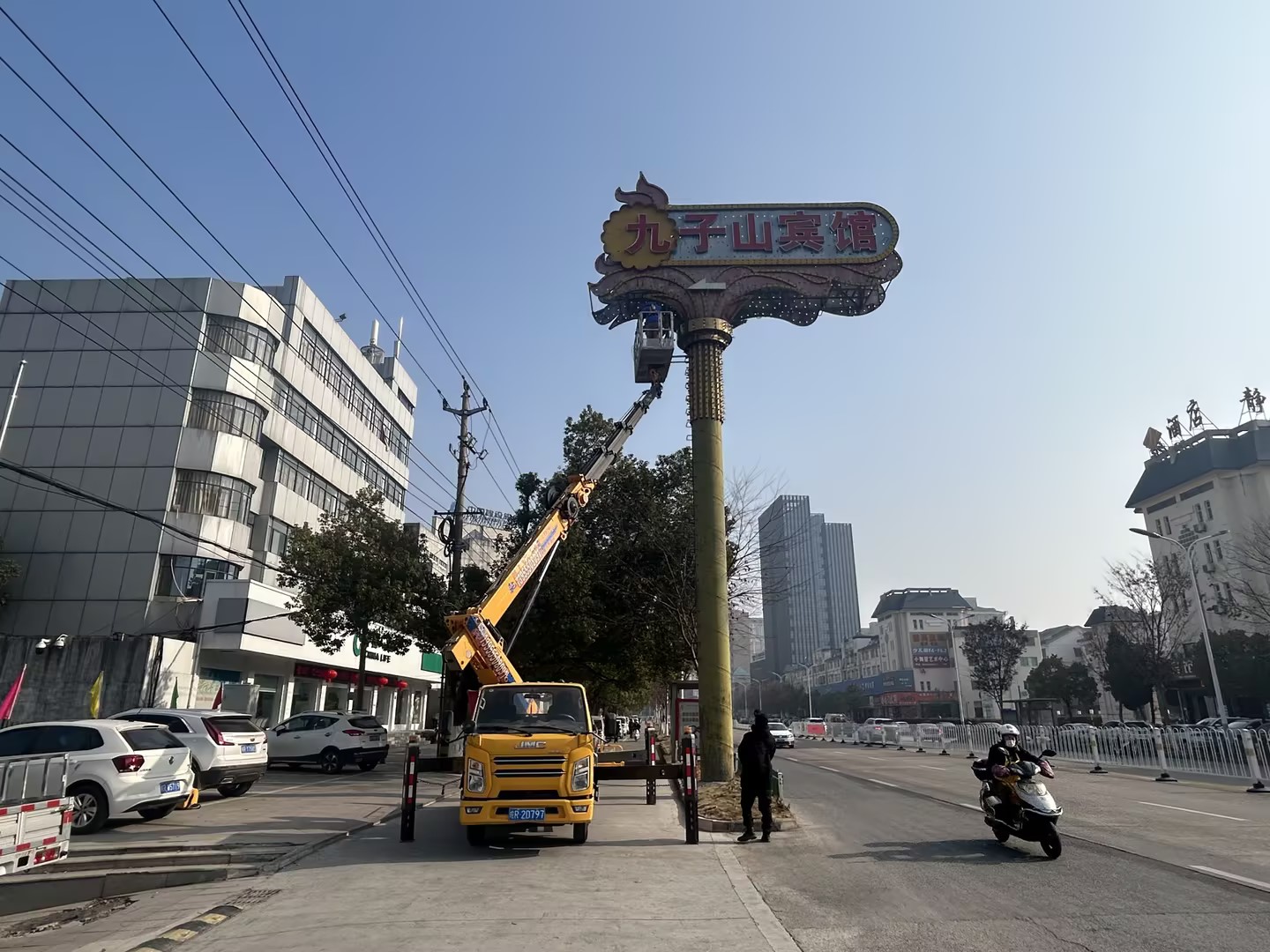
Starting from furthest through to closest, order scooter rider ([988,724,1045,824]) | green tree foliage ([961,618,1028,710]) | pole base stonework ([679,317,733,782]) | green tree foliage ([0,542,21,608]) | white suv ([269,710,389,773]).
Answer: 1. green tree foliage ([961,618,1028,710])
2. green tree foliage ([0,542,21,608])
3. white suv ([269,710,389,773])
4. pole base stonework ([679,317,733,782])
5. scooter rider ([988,724,1045,824])

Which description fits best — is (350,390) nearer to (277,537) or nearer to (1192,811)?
(277,537)

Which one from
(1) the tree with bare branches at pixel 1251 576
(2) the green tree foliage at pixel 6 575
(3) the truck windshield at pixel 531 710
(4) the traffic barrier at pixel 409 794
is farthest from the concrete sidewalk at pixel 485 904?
(1) the tree with bare branches at pixel 1251 576

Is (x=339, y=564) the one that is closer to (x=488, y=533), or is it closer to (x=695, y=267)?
(x=695, y=267)

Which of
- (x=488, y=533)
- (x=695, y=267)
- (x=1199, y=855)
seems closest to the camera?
(x=1199, y=855)

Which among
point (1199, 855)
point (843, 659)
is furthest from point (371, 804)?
point (843, 659)

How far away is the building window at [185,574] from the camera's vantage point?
105 feet

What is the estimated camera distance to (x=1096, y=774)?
71.3 feet

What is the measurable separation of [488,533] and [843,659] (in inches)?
2458

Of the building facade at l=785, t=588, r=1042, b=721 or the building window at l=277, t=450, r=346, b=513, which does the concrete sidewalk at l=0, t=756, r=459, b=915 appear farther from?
the building facade at l=785, t=588, r=1042, b=721

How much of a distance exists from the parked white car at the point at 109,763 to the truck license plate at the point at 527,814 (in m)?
6.03

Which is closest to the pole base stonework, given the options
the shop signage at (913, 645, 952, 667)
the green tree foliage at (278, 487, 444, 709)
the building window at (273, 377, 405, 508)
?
the green tree foliage at (278, 487, 444, 709)

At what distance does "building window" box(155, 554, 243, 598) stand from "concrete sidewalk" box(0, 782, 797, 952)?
25891 mm

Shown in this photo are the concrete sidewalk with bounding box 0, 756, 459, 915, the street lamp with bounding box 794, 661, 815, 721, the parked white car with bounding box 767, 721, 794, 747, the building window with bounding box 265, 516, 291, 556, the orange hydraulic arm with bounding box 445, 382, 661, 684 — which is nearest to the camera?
the concrete sidewalk with bounding box 0, 756, 459, 915

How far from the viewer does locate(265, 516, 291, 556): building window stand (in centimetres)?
3581
